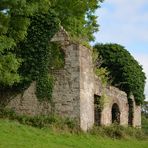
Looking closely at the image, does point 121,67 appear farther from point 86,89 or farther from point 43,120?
point 43,120

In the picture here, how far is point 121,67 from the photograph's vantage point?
35.3m

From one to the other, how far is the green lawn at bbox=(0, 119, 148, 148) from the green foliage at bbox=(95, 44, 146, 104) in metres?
9.82

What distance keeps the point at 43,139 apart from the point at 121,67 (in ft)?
48.4

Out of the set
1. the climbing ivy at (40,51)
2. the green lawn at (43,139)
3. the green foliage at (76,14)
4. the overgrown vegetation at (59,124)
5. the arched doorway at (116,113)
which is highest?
the green foliage at (76,14)

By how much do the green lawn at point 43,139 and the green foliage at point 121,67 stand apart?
32.2 ft

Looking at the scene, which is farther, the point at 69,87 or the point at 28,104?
the point at 28,104

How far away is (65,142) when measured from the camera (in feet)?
72.2

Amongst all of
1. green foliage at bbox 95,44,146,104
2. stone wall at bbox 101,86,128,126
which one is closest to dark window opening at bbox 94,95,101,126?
stone wall at bbox 101,86,128,126

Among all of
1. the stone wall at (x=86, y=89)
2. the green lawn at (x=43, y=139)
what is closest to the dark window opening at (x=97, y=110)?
the stone wall at (x=86, y=89)

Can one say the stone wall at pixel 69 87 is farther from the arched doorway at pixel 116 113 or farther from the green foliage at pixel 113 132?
the arched doorway at pixel 116 113

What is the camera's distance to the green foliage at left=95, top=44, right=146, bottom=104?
35.2 metres

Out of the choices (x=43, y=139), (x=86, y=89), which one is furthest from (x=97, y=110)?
(x=43, y=139)

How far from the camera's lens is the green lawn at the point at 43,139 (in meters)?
20.1

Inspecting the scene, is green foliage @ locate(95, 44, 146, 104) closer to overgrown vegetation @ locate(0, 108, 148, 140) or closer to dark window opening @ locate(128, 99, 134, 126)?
dark window opening @ locate(128, 99, 134, 126)
